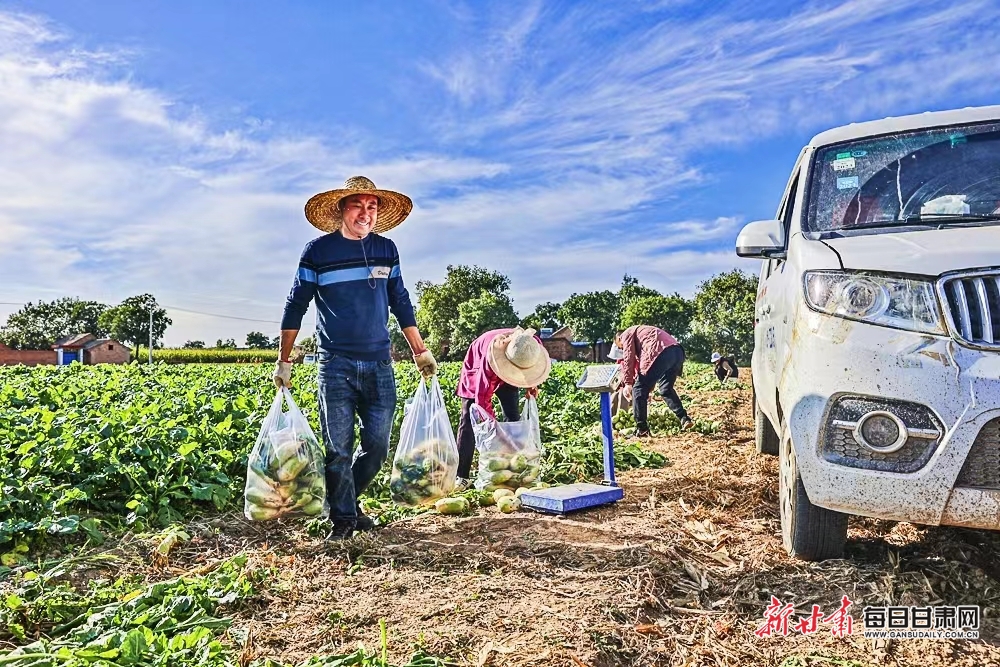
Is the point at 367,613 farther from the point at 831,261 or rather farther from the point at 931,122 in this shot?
the point at 931,122

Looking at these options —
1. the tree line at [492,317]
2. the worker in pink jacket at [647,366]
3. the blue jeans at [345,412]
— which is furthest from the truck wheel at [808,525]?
the tree line at [492,317]

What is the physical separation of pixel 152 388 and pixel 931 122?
12072mm

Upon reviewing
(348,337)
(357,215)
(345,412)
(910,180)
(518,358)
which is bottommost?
(345,412)

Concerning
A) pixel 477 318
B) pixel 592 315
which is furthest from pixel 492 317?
pixel 592 315

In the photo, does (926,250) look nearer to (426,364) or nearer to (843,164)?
(843,164)

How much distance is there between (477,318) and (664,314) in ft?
53.8

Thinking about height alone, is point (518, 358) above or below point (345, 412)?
above

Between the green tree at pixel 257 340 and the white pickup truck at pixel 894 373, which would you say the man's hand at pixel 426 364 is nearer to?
the white pickup truck at pixel 894 373

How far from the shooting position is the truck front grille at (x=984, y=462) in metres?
2.95

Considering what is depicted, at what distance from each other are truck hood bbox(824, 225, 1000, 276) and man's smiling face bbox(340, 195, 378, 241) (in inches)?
108

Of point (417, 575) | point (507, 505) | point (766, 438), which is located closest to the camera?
point (417, 575)

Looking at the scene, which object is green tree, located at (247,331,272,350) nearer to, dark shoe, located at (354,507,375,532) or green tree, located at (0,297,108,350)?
green tree, located at (0,297,108,350)

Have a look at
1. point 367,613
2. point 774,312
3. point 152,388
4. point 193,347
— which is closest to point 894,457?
point 774,312

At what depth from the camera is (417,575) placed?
13.1 feet
